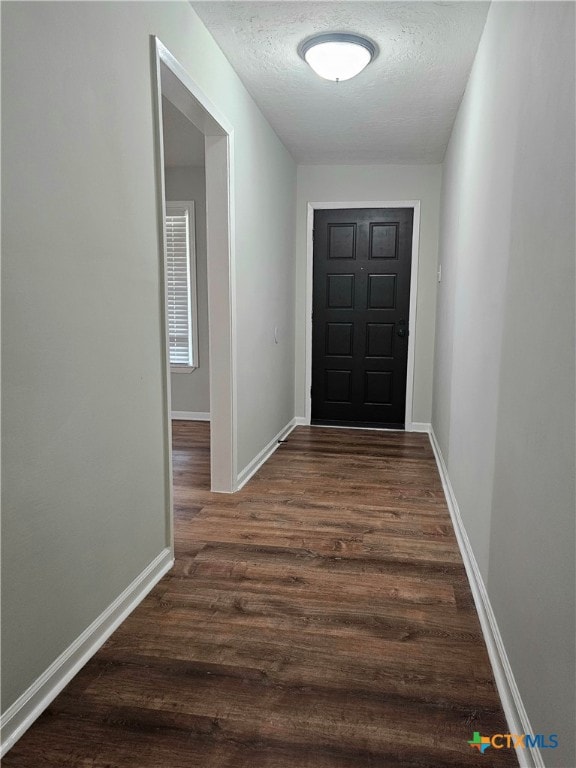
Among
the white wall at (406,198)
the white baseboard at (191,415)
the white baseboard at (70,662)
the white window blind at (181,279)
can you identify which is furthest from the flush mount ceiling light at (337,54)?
the white baseboard at (191,415)

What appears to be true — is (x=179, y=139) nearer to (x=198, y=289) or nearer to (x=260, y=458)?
(x=198, y=289)

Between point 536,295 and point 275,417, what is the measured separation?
333cm

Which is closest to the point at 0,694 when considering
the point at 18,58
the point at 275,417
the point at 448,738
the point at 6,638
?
the point at 6,638

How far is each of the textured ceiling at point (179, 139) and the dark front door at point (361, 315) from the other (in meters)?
1.34

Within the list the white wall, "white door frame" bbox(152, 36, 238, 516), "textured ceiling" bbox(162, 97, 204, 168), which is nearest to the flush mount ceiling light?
"white door frame" bbox(152, 36, 238, 516)

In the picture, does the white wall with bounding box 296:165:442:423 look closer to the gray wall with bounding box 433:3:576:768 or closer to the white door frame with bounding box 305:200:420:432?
the white door frame with bounding box 305:200:420:432

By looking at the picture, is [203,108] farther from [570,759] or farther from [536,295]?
[570,759]

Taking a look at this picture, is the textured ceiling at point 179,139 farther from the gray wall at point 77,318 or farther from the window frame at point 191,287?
the gray wall at point 77,318

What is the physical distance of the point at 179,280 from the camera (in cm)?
560

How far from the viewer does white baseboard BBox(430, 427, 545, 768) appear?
1382 mm

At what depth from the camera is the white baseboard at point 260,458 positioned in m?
3.59

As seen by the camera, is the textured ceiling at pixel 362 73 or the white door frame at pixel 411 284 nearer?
the textured ceiling at pixel 362 73

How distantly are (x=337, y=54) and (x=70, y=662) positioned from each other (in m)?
2.99

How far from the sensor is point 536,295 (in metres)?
1.49
